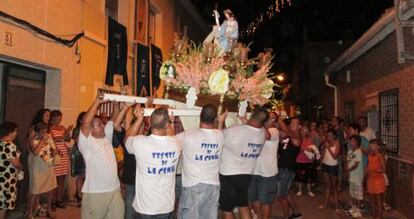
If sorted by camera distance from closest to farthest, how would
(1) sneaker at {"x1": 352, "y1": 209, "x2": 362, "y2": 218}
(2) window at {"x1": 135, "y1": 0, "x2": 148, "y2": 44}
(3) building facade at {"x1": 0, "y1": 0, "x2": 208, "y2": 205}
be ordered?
(3) building facade at {"x1": 0, "y1": 0, "x2": 208, "y2": 205}
(1) sneaker at {"x1": 352, "y1": 209, "x2": 362, "y2": 218}
(2) window at {"x1": 135, "y1": 0, "x2": 148, "y2": 44}

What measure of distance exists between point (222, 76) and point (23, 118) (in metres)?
4.25

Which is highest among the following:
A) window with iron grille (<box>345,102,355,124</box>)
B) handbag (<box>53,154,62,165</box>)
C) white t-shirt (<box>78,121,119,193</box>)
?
window with iron grille (<box>345,102,355,124</box>)

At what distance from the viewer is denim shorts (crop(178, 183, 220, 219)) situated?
4.98m

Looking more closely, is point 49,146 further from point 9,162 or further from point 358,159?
point 358,159

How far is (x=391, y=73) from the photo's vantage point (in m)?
9.80

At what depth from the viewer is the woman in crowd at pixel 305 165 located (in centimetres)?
1116

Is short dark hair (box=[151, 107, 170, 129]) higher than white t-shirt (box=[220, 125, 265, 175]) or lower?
higher

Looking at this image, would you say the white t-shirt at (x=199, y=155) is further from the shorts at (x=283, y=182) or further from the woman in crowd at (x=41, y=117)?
the woman in crowd at (x=41, y=117)

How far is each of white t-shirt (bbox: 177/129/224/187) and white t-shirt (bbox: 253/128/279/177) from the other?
82.8 inches

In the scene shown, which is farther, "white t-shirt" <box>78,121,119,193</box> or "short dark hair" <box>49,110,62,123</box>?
"short dark hair" <box>49,110,62,123</box>

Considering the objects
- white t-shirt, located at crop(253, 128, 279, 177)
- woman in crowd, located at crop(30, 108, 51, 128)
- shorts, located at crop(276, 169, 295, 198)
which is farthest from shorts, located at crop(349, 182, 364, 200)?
woman in crowd, located at crop(30, 108, 51, 128)

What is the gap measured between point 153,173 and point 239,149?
5.89ft

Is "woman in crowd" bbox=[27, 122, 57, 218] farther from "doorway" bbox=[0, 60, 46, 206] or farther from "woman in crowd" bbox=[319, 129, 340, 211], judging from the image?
"woman in crowd" bbox=[319, 129, 340, 211]

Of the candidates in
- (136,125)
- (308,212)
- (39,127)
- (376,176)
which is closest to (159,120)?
(136,125)
